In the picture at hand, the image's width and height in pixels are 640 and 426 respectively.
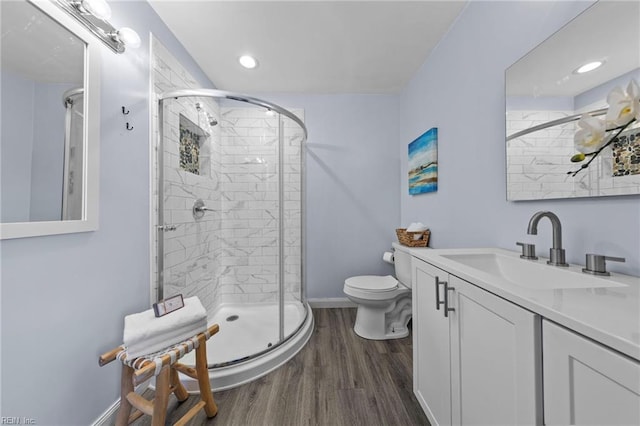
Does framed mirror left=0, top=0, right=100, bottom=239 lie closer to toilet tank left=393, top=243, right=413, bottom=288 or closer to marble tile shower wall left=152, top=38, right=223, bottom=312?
marble tile shower wall left=152, top=38, right=223, bottom=312

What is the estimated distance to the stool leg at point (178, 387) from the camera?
1.32 meters

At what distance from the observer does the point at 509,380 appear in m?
0.67

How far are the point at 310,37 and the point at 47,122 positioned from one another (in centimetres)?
169

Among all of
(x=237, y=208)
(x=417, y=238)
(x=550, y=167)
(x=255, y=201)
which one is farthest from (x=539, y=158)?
(x=237, y=208)

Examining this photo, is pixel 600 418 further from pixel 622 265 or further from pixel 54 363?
pixel 54 363

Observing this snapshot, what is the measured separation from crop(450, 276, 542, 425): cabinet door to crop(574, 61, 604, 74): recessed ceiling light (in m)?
0.91

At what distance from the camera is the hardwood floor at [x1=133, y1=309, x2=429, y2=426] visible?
1.27 m

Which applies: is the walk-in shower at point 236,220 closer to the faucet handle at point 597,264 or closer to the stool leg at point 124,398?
the stool leg at point 124,398

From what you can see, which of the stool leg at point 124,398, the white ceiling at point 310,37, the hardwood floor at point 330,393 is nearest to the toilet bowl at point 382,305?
the hardwood floor at point 330,393

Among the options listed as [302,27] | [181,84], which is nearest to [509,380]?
[302,27]

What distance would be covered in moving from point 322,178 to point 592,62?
82.6 inches

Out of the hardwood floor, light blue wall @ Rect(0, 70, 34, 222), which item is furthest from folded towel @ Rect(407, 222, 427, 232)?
light blue wall @ Rect(0, 70, 34, 222)

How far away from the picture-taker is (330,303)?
2.70 m

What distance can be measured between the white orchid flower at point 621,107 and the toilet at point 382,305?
146 centimetres
